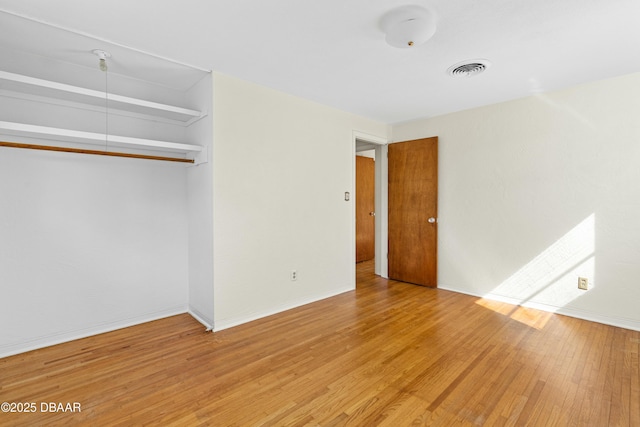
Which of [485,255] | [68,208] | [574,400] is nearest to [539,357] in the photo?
[574,400]

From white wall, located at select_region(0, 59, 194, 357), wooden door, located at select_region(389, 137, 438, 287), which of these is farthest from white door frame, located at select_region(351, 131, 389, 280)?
white wall, located at select_region(0, 59, 194, 357)

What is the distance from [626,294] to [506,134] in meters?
1.99

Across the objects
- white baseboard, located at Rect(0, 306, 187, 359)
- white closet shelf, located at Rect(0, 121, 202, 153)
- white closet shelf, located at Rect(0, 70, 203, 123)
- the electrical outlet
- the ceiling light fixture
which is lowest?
white baseboard, located at Rect(0, 306, 187, 359)

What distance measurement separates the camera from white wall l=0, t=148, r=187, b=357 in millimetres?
2449

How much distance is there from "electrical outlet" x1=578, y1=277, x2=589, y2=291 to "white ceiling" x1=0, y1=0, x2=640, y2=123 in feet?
6.59

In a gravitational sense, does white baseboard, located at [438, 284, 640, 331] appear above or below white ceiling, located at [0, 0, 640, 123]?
below

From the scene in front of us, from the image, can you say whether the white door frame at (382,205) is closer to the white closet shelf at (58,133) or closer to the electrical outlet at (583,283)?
the electrical outlet at (583,283)

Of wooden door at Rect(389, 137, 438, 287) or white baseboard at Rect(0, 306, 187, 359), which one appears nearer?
white baseboard at Rect(0, 306, 187, 359)

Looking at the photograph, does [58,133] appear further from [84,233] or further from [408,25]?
[408,25]

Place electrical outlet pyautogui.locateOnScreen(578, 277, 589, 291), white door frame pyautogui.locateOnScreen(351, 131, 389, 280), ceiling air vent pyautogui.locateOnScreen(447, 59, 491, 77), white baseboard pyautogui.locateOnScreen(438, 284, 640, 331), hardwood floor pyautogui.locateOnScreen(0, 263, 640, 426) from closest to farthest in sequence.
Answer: hardwood floor pyautogui.locateOnScreen(0, 263, 640, 426) < ceiling air vent pyautogui.locateOnScreen(447, 59, 491, 77) < white baseboard pyautogui.locateOnScreen(438, 284, 640, 331) < electrical outlet pyautogui.locateOnScreen(578, 277, 589, 291) < white door frame pyautogui.locateOnScreen(351, 131, 389, 280)

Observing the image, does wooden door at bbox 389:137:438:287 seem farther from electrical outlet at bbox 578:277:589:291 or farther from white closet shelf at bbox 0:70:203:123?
white closet shelf at bbox 0:70:203:123

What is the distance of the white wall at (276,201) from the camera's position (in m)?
2.88

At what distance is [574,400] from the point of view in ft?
5.97

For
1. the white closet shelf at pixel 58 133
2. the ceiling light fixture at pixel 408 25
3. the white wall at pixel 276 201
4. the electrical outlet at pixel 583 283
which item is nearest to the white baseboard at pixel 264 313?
the white wall at pixel 276 201
